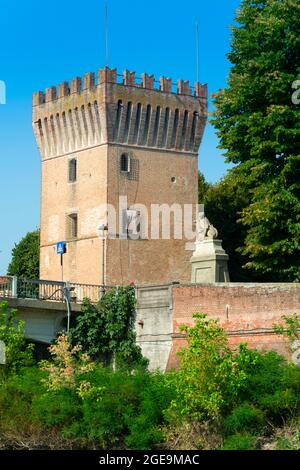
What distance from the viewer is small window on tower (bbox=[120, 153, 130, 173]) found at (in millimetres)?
49656

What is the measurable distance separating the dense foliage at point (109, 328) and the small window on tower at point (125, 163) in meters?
10.5

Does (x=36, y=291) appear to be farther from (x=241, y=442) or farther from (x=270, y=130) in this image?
(x=241, y=442)

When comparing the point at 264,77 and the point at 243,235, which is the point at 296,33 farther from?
the point at 243,235

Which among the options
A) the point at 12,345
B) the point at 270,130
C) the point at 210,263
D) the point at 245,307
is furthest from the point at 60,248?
the point at 245,307

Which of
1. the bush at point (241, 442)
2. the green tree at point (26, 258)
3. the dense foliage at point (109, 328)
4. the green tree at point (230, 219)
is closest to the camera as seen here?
the bush at point (241, 442)

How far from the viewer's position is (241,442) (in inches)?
1107

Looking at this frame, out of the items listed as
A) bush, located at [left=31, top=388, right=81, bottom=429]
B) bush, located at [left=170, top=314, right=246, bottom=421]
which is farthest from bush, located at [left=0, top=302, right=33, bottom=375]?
bush, located at [left=170, top=314, right=246, bottom=421]

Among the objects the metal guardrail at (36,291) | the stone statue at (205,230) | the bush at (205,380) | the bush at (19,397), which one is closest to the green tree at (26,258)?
the metal guardrail at (36,291)

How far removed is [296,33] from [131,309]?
953 centimetres

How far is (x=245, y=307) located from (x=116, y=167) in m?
15.9

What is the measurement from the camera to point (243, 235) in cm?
4931

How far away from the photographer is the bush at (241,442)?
92.1ft

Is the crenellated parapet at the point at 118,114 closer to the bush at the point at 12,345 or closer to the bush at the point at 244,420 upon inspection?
the bush at the point at 12,345
